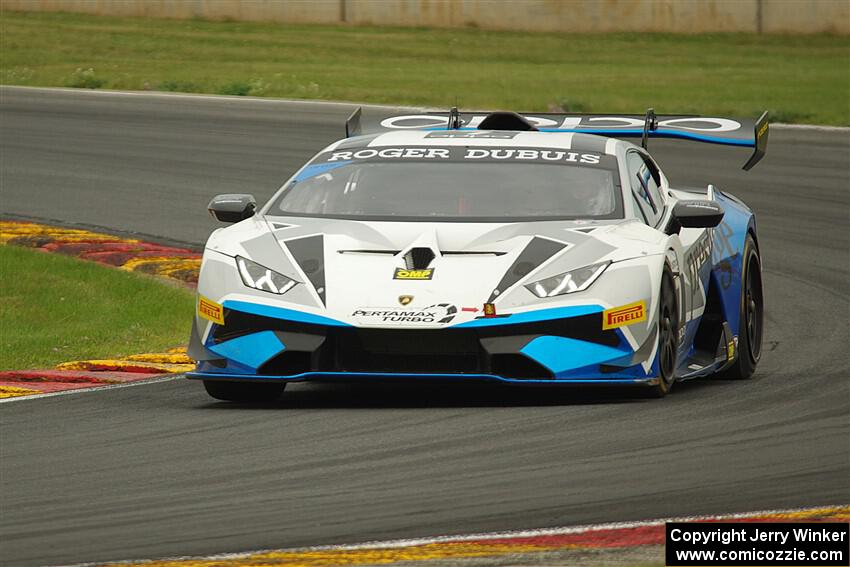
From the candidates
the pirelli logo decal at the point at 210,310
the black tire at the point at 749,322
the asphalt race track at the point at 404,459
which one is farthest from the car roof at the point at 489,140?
the pirelli logo decal at the point at 210,310

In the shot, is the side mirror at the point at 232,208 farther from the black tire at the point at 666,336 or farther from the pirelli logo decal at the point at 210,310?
the black tire at the point at 666,336

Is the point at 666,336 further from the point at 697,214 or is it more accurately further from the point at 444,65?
the point at 444,65

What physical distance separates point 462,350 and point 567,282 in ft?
1.86

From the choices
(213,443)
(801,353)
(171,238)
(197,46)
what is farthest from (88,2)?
(213,443)

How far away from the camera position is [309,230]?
8.59 m

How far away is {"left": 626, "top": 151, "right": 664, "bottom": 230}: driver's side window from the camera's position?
9.24 meters

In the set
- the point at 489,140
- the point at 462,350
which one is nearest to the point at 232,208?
the point at 489,140

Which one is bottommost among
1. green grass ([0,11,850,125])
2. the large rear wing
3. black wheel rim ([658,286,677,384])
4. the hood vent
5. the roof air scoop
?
green grass ([0,11,850,125])

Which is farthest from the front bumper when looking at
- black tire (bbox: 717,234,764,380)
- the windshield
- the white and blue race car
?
black tire (bbox: 717,234,764,380)

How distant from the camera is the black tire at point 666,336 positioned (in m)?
8.32

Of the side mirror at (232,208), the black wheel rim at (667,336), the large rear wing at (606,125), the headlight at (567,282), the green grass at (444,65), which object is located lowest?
the green grass at (444,65)

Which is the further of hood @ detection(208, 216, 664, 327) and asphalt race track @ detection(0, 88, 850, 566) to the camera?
hood @ detection(208, 216, 664, 327)

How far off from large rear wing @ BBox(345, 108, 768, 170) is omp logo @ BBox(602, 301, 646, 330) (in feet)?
8.04

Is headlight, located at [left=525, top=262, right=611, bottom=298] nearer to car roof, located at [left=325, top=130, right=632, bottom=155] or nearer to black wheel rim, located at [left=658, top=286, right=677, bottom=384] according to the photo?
black wheel rim, located at [left=658, top=286, right=677, bottom=384]
